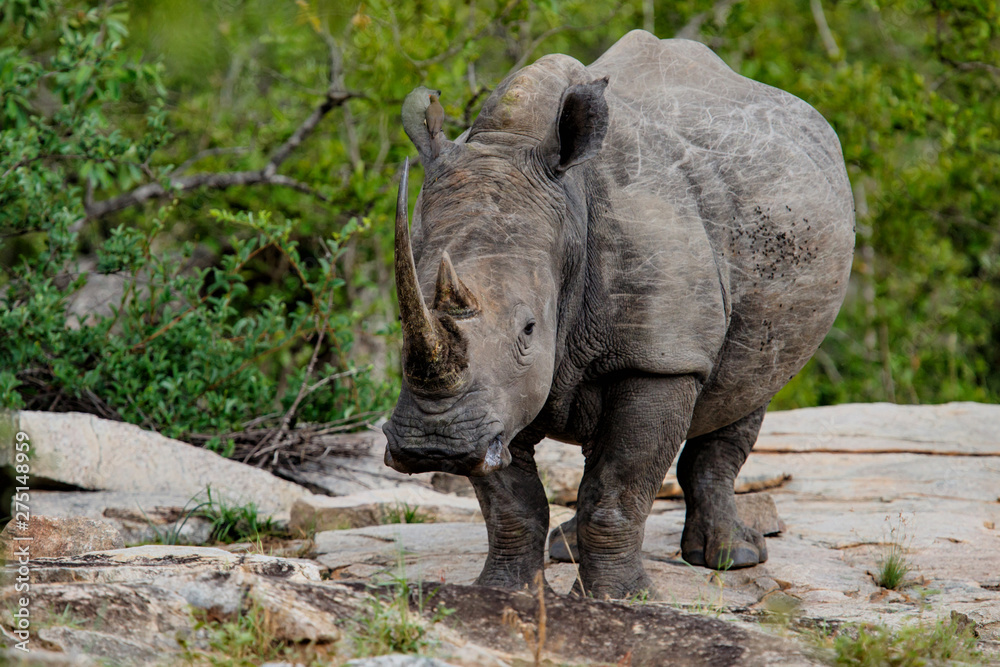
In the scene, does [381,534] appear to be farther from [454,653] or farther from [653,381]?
[454,653]

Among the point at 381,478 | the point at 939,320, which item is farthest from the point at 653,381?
the point at 939,320

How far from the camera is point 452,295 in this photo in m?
3.54

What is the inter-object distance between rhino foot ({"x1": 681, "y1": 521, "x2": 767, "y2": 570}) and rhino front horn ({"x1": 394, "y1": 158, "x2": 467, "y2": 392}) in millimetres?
2225

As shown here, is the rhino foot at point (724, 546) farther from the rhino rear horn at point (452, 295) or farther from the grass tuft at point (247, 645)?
the grass tuft at point (247, 645)

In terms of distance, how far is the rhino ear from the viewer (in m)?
4.02

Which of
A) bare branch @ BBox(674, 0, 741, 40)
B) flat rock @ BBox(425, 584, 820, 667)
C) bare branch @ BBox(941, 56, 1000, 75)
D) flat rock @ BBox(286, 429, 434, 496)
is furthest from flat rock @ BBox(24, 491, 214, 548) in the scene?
bare branch @ BBox(941, 56, 1000, 75)

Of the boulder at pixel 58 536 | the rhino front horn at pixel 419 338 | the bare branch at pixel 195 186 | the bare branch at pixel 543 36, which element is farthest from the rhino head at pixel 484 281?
the bare branch at pixel 195 186

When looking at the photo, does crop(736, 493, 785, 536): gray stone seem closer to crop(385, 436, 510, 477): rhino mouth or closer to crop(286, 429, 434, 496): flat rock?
crop(286, 429, 434, 496): flat rock

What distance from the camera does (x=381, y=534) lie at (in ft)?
19.0

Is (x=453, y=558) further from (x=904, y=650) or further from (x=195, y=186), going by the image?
(x=195, y=186)

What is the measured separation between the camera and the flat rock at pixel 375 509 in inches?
237

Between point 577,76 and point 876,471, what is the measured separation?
4.02 meters

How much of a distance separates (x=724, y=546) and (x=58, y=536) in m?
3.01

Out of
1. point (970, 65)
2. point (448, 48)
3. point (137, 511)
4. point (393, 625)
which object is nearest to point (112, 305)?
point (137, 511)
